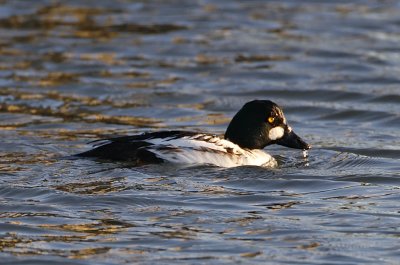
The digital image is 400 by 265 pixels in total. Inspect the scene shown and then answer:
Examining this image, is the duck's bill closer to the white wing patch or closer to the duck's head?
the duck's head

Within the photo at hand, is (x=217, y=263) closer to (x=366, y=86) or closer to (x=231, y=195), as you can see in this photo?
(x=231, y=195)

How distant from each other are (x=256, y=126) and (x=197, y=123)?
96.8 inches

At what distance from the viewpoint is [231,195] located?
1082cm

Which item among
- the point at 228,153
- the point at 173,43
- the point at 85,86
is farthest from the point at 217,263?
the point at 173,43

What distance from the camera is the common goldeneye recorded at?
11906 mm

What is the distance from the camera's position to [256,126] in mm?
12445

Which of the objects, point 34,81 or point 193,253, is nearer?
point 193,253

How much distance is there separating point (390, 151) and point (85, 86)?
537 centimetres

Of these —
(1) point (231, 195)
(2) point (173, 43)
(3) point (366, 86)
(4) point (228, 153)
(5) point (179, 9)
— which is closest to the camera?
(1) point (231, 195)

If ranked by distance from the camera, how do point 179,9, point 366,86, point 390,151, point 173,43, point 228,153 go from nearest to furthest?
point 228,153 < point 390,151 < point 366,86 < point 173,43 < point 179,9

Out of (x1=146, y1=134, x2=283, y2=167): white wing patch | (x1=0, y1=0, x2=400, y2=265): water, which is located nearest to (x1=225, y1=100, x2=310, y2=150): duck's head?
(x1=0, y1=0, x2=400, y2=265): water

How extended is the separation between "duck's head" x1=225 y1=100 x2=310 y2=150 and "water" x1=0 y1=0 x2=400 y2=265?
343mm

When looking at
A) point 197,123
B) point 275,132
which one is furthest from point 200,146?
point 197,123

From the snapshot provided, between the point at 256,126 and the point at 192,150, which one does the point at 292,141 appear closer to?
the point at 256,126
